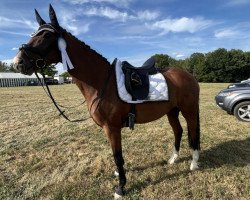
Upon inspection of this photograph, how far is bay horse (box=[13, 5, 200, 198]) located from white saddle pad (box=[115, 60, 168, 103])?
8 cm

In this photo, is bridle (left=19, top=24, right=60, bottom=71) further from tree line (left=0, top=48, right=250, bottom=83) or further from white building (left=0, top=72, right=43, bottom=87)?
white building (left=0, top=72, right=43, bottom=87)

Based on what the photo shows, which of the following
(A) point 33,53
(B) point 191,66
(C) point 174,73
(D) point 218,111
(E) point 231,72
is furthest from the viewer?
(B) point 191,66

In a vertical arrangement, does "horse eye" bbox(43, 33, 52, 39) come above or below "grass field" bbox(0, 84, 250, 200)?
above

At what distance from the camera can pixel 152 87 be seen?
4.55 metres

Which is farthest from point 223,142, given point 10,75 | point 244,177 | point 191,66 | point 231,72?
point 10,75

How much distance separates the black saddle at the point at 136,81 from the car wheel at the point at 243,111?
599cm

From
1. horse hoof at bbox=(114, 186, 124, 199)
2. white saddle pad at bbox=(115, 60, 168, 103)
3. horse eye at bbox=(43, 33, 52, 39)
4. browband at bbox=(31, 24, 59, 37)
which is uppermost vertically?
browband at bbox=(31, 24, 59, 37)

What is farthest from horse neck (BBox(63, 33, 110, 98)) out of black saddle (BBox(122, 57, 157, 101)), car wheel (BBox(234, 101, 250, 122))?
car wheel (BBox(234, 101, 250, 122))

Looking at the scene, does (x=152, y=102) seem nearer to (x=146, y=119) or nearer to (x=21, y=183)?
(x=146, y=119)

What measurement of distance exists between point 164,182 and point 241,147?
8.67 feet

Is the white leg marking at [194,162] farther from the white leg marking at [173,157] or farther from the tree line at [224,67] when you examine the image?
the tree line at [224,67]

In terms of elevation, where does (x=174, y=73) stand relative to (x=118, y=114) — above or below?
above

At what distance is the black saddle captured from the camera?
4270 millimetres

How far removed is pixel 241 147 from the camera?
20.9ft
